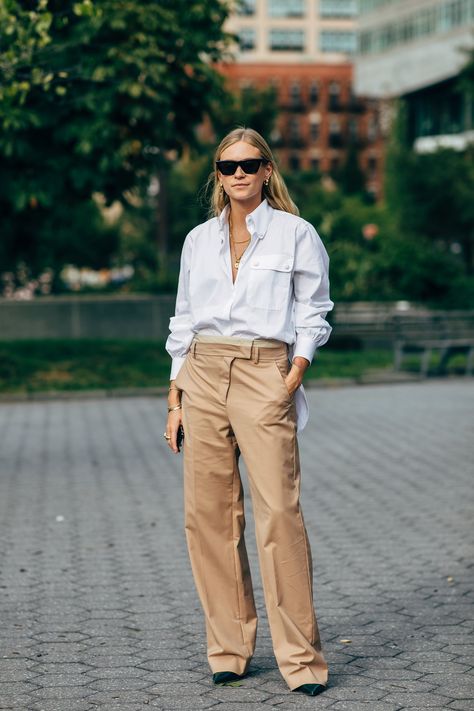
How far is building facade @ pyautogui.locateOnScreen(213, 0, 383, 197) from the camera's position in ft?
439

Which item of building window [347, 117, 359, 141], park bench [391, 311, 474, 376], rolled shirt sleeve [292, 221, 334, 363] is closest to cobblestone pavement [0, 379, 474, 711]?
rolled shirt sleeve [292, 221, 334, 363]

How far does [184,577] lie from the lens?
6.97 meters

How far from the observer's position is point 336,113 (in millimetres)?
136625

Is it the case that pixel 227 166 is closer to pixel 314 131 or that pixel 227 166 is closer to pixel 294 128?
pixel 294 128

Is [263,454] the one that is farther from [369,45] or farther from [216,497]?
[369,45]

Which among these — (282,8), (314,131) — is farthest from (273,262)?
(282,8)

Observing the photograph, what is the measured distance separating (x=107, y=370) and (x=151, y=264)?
1410 inches

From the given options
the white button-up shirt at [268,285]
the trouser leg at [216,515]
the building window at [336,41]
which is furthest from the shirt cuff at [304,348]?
the building window at [336,41]

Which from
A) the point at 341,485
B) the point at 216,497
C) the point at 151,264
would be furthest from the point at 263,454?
the point at 151,264

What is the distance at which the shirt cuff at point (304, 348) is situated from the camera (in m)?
4.71

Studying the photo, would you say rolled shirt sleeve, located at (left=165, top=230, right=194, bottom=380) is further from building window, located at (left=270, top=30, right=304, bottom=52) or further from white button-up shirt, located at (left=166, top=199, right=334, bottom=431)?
building window, located at (left=270, top=30, right=304, bottom=52)

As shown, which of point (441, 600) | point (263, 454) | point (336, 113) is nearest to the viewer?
point (263, 454)

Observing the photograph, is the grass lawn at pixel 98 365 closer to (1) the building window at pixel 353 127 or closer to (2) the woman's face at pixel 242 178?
(2) the woman's face at pixel 242 178

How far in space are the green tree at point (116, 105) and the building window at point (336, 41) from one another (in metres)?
125
